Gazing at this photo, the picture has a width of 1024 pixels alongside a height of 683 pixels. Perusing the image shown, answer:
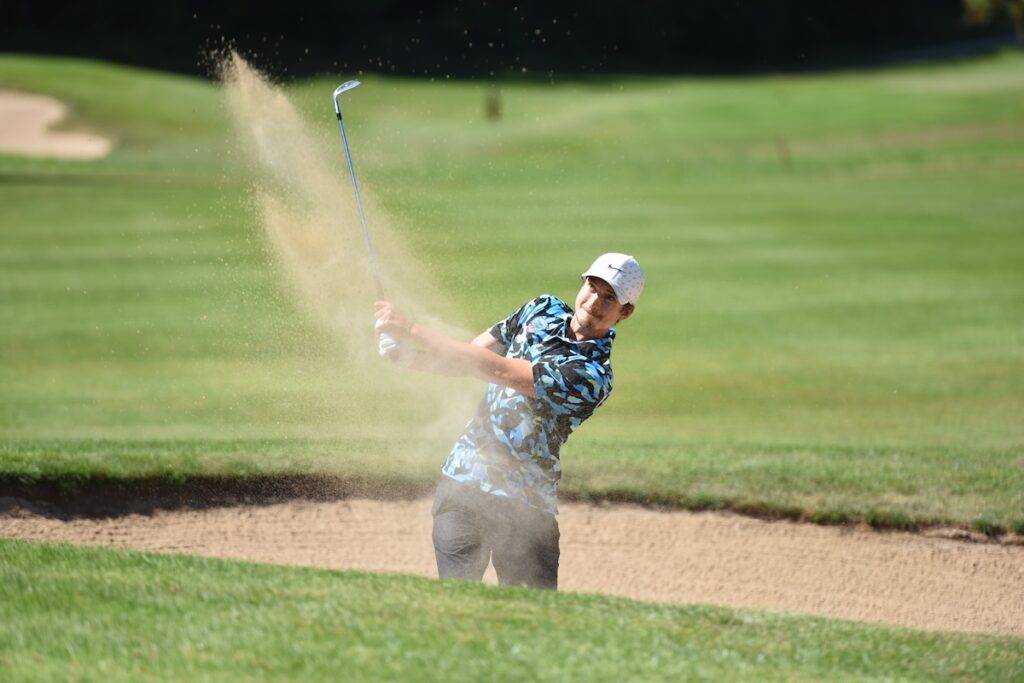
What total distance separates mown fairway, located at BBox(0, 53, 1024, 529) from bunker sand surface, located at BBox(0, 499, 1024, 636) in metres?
0.24

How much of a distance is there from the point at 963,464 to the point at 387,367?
15.4ft

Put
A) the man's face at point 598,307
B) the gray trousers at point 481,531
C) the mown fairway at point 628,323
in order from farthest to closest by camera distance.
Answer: the mown fairway at point 628,323
the gray trousers at point 481,531
the man's face at point 598,307

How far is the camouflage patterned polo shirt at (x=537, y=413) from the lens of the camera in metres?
5.92

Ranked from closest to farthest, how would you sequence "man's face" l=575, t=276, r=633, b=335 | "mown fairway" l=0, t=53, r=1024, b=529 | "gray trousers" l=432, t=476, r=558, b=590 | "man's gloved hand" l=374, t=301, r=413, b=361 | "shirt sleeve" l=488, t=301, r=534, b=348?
1. "man's gloved hand" l=374, t=301, r=413, b=361
2. "man's face" l=575, t=276, r=633, b=335
3. "gray trousers" l=432, t=476, r=558, b=590
4. "shirt sleeve" l=488, t=301, r=534, b=348
5. "mown fairway" l=0, t=53, r=1024, b=529

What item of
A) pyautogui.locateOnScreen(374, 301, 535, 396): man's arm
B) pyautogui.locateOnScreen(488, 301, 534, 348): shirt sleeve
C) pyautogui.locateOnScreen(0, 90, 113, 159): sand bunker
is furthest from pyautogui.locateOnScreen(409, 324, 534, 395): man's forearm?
pyautogui.locateOnScreen(0, 90, 113, 159): sand bunker

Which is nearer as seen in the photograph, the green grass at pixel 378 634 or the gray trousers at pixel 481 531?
the green grass at pixel 378 634

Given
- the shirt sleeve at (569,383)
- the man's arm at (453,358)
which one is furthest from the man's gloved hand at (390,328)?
the shirt sleeve at (569,383)

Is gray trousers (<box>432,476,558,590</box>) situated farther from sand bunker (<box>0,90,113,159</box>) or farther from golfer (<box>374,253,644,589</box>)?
sand bunker (<box>0,90,113,159</box>)

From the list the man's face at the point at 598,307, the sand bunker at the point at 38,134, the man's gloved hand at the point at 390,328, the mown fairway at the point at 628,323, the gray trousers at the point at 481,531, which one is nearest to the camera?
the man's gloved hand at the point at 390,328

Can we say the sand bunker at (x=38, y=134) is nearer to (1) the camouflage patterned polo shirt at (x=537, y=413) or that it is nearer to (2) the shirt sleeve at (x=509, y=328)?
(2) the shirt sleeve at (x=509, y=328)

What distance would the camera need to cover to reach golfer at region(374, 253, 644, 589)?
19.2 feet

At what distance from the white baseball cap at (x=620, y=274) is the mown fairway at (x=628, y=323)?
125 inches

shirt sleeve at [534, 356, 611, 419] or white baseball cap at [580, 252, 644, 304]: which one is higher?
white baseball cap at [580, 252, 644, 304]

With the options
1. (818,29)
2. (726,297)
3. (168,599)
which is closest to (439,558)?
(168,599)
